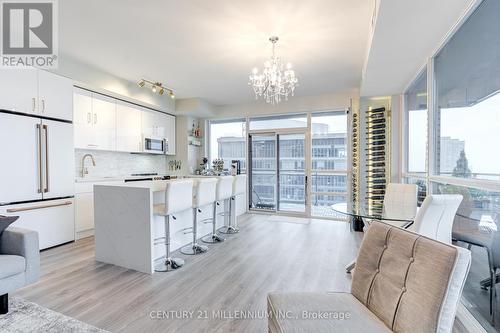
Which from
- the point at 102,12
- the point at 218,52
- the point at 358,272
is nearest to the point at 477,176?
the point at 358,272

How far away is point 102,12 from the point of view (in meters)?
2.63

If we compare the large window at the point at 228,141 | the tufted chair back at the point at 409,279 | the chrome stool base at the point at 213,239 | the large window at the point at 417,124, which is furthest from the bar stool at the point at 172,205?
the large window at the point at 228,141

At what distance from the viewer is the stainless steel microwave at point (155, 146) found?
17.9 feet

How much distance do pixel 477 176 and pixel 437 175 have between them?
1031 millimetres

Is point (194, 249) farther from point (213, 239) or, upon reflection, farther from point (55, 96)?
point (55, 96)

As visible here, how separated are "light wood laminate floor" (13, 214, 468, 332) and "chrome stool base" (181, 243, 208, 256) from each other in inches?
4.3

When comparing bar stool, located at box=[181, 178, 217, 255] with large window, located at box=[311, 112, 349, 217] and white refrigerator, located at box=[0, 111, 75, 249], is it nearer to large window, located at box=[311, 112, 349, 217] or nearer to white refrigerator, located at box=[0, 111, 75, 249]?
white refrigerator, located at box=[0, 111, 75, 249]

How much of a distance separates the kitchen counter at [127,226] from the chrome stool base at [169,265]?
0.43 ft

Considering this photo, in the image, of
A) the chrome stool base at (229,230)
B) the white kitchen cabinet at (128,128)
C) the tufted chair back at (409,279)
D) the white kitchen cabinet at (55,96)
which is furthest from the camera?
the white kitchen cabinet at (128,128)

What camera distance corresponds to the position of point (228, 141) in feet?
22.7

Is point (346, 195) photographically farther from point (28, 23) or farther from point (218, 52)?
point (28, 23)

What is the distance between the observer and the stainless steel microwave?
215 inches

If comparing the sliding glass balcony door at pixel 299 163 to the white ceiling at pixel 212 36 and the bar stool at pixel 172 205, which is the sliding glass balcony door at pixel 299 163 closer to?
the white ceiling at pixel 212 36

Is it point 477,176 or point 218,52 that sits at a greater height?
point 218,52
